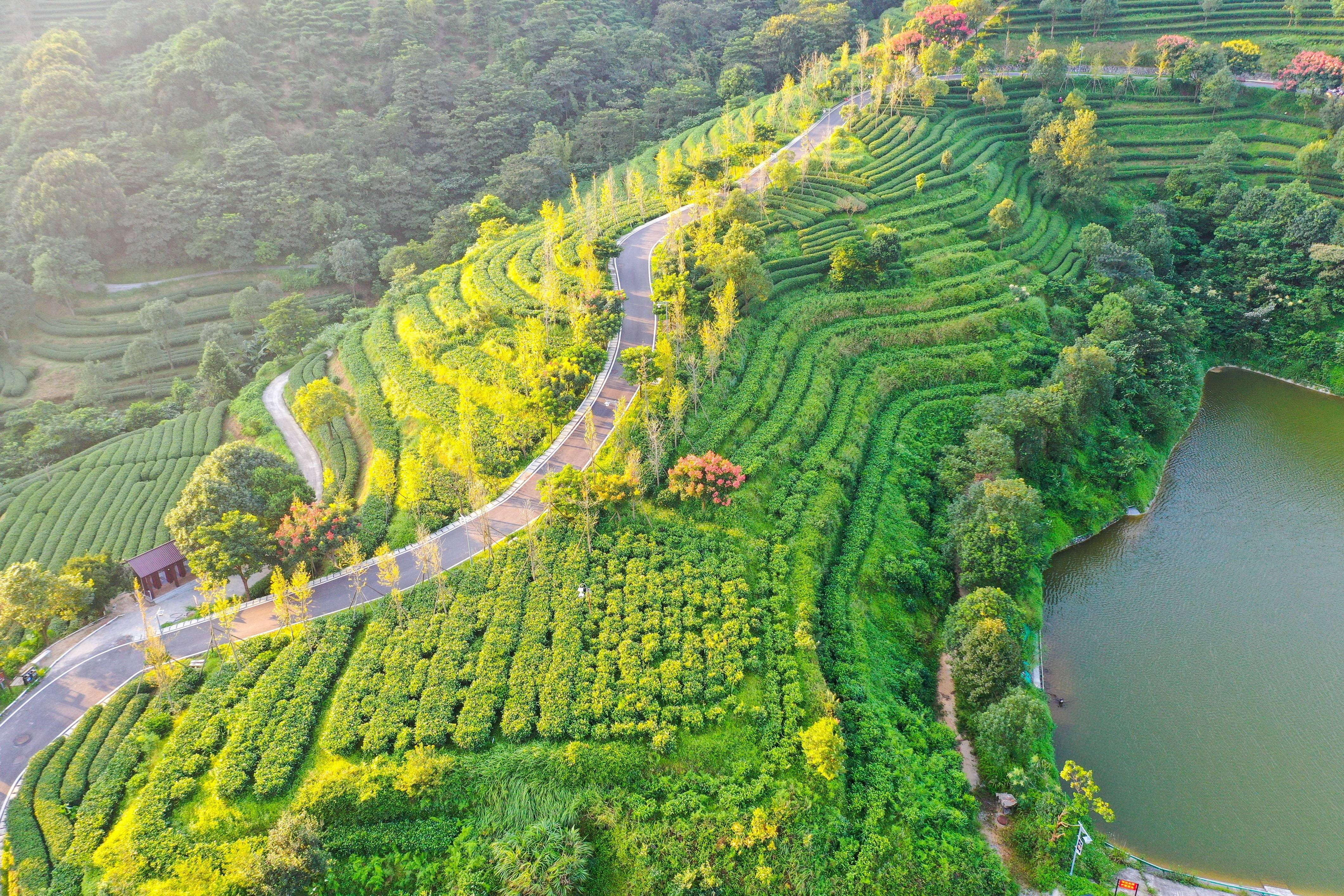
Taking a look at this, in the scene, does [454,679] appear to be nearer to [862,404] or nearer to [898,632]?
[898,632]

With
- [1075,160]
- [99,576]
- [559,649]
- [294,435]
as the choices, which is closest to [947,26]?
[1075,160]

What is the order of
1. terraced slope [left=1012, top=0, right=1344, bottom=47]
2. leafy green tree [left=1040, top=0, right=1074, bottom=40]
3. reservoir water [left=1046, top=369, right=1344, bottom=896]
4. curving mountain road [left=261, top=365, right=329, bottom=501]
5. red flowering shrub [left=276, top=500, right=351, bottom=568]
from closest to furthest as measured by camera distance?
reservoir water [left=1046, top=369, right=1344, bottom=896] → red flowering shrub [left=276, top=500, right=351, bottom=568] → curving mountain road [left=261, top=365, right=329, bottom=501] → terraced slope [left=1012, top=0, right=1344, bottom=47] → leafy green tree [left=1040, top=0, right=1074, bottom=40]

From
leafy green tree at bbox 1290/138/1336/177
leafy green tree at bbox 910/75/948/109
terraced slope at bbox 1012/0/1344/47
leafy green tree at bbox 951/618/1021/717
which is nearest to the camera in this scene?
leafy green tree at bbox 951/618/1021/717

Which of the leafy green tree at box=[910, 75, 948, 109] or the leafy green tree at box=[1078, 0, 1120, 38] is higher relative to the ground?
the leafy green tree at box=[1078, 0, 1120, 38]

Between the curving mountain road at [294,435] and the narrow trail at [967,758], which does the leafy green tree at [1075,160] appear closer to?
the narrow trail at [967,758]

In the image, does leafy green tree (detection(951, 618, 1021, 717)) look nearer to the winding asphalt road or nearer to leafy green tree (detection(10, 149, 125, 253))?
the winding asphalt road

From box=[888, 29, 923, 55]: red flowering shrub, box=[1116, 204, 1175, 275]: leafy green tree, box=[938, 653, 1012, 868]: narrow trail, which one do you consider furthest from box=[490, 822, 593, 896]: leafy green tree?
box=[888, 29, 923, 55]: red flowering shrub

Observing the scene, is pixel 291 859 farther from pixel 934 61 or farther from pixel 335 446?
pixel 934 61
